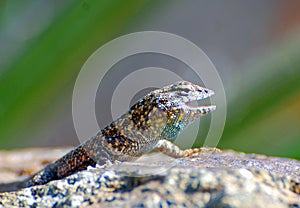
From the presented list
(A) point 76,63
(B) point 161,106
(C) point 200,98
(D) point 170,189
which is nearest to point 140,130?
(B) point 161,106

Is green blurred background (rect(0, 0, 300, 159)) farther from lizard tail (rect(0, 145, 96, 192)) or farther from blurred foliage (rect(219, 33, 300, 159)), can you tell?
lizard tail (rect(0, 145, 96, 192))

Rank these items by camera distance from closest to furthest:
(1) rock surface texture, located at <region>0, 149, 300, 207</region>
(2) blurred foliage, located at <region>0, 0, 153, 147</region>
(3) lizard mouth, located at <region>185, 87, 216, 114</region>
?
(1) rock surface texture, located at <region>0, 149, 300, 207</region>, (3) lizard mouth, located at <region>185, 87, 216, 114</region>, (2) blurred foliage, located at <region>0, 0, 153, 147</region>

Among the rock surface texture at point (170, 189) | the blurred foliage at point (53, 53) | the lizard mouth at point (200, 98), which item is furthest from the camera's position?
the blurred foliage at point (53, 53)

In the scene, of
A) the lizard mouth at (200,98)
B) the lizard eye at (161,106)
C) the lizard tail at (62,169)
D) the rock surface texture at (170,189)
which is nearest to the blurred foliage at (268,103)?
the lizard mouth at (200,98)

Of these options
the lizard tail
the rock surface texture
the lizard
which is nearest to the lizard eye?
the lizard

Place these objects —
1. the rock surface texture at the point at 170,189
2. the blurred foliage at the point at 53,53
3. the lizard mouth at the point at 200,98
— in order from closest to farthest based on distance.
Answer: the rock surface texture at the point at 170,189 → the lizard mouth at the point at 200,98 → the blurred foliage at the point at 53,53

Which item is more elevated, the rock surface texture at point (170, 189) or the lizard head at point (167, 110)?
the lizard head at point (167, 110)

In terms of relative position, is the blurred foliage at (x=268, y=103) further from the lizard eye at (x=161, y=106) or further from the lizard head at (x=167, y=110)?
the lizard eye at (x=161, y=106)
